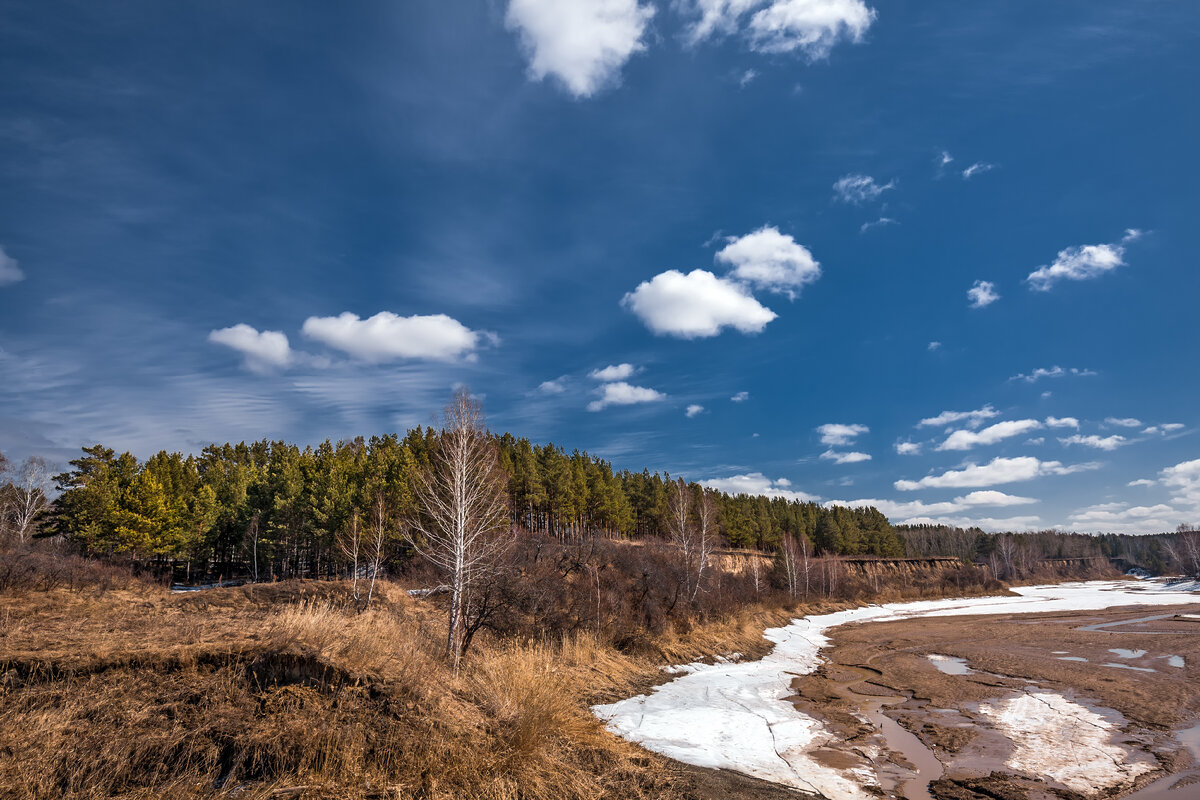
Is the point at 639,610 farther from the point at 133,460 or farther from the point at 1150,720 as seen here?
the point at 133,460

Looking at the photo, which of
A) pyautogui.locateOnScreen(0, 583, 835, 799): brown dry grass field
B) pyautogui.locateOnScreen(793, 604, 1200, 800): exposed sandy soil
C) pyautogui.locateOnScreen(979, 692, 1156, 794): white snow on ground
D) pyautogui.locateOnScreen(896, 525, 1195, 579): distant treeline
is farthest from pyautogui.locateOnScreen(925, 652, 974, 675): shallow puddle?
pyautogui.locateOnScreen(896, 525, 1195, 579): distant treeline

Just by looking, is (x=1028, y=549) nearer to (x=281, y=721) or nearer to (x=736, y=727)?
(x=736, y=727)

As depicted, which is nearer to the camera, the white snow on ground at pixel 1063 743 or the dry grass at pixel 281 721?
the dry grass at pixel 281 721

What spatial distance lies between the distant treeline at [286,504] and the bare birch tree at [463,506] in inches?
680

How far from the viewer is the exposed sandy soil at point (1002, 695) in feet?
32.6

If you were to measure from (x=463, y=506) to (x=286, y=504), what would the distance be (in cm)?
4468

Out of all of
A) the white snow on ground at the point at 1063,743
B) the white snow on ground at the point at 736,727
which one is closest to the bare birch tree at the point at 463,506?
the white snow on ground at the point at 736,727

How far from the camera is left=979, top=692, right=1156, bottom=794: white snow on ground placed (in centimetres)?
968

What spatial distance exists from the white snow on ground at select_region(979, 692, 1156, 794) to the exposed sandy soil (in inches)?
3.1

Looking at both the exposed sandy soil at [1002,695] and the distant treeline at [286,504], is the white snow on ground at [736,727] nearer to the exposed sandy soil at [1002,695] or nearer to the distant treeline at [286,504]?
the exposed sandy soil at [1002,695]

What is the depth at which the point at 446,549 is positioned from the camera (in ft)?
48.9

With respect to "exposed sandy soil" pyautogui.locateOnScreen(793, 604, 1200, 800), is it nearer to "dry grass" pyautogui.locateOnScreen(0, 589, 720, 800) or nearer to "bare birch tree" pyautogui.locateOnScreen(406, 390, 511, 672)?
"dry grass" pyautogui.locateOnScreen(0, 589, 720, 800)

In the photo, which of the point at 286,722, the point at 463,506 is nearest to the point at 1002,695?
the point at 463,506

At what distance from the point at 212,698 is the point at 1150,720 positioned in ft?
66.1
